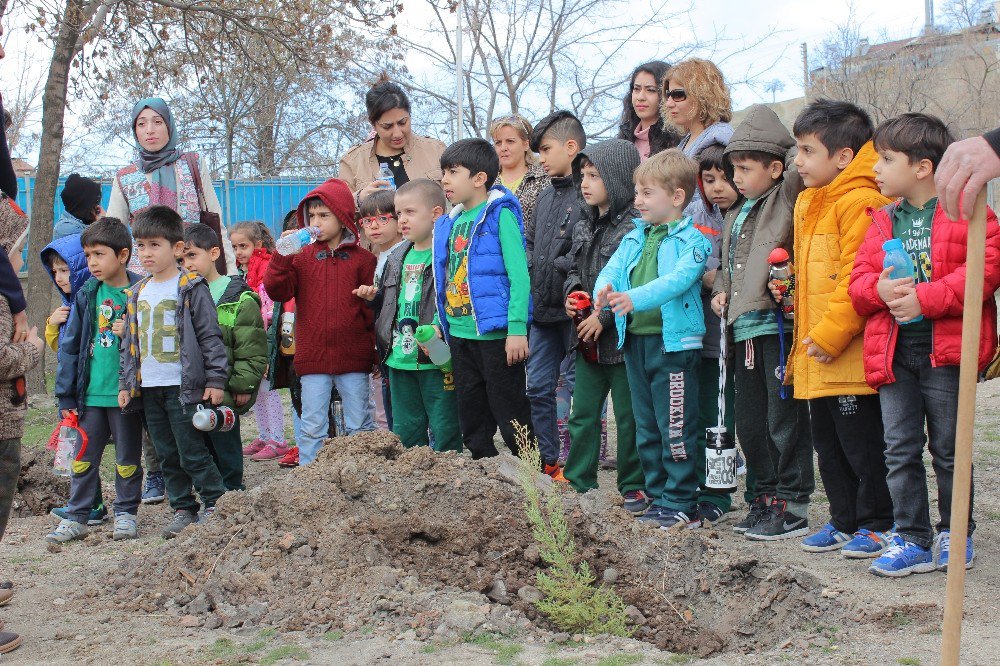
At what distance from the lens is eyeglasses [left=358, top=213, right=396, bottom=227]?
7.20 m

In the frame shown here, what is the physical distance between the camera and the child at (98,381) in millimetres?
6188

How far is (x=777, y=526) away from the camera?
17.7 feet

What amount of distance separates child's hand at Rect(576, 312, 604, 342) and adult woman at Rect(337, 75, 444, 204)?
7.56 feet

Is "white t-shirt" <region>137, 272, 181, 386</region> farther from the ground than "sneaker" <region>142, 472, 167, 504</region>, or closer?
farther from the ground

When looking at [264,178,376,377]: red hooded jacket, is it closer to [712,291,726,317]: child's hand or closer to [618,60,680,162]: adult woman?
[618,60,680,162]: adult woman

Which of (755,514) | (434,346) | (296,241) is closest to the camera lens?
(755,514)

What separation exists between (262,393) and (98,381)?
2.50 m

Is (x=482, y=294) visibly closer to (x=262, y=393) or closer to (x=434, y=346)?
(x=434, y=346)

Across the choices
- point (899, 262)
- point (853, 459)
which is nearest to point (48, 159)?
point (853, 459)

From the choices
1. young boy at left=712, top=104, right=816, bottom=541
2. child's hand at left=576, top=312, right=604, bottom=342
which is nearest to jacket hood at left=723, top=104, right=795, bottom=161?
young boy at left=712, top=104, right=816, bottom=541

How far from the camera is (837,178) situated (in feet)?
16.6

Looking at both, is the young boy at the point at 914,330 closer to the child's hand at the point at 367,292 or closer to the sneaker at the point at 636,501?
the sneaker at the point at 636,501

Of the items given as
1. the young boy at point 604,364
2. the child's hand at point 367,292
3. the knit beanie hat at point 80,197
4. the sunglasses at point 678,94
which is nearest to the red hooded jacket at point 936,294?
the young boy at point 604,364

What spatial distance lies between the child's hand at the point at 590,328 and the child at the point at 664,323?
0.11 metres
